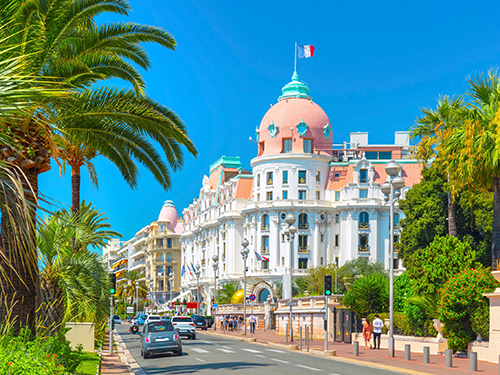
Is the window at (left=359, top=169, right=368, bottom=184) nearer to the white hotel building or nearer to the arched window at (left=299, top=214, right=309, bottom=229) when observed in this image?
the white hotel building

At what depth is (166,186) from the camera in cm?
2038

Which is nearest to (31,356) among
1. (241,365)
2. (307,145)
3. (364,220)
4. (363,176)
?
(241,365)

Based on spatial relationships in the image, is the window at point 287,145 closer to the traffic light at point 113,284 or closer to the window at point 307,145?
the window at point 307,145

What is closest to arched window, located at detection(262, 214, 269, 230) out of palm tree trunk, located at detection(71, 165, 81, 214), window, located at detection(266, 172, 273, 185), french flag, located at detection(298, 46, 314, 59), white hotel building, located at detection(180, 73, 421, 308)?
white hotel building, located at detection(180, 73, 421, 308)

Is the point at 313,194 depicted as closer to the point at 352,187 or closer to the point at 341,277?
the point at 352,187

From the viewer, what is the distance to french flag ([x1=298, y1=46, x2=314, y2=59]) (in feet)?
271

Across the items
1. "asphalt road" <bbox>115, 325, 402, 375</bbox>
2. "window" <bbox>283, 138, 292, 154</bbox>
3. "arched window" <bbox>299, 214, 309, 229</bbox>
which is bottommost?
"asphalt road" <bbox>115, 325, 402, 375</bbox>

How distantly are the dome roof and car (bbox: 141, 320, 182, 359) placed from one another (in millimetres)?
58152

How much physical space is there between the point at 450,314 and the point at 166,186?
12.7m

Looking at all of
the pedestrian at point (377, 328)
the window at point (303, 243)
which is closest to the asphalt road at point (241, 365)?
the pedestrian at point (377, 328)

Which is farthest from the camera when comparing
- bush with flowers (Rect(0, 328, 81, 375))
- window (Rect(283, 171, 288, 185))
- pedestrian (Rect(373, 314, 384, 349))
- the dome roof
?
the dome roof

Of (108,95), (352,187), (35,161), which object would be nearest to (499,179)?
(108,95)

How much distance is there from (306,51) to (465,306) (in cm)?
6138

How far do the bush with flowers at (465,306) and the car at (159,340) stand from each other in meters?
10.8
